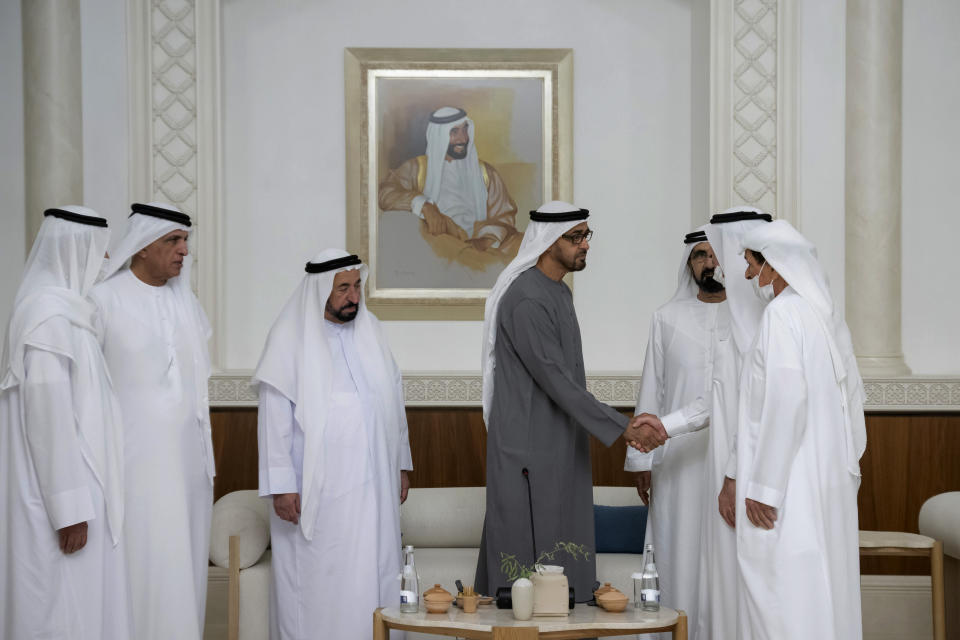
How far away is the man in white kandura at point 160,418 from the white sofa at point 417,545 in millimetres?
392

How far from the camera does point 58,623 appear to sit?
3.84 meters

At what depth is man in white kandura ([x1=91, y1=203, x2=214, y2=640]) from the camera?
4.34 meters

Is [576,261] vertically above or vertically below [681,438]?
above

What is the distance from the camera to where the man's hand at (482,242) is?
6918mm

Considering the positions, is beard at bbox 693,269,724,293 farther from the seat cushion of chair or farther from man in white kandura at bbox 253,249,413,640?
man in white kandura at bbox 253,249,413,640

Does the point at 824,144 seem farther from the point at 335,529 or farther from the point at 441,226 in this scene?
the point at 335,529

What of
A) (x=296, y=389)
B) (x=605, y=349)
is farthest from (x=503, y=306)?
(x=605, y=349)

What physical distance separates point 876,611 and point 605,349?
2.15 meters

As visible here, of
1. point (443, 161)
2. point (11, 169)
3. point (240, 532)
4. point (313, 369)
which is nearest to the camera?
point (313, 369)

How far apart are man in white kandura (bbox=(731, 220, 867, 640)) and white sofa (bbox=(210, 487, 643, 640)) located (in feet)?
4.80

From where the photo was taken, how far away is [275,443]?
15.6ft

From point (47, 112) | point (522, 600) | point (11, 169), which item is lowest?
point (522, 600)

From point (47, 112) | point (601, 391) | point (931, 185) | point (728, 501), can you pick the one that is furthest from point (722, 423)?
point (47, 112)

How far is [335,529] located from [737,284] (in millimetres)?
1932
